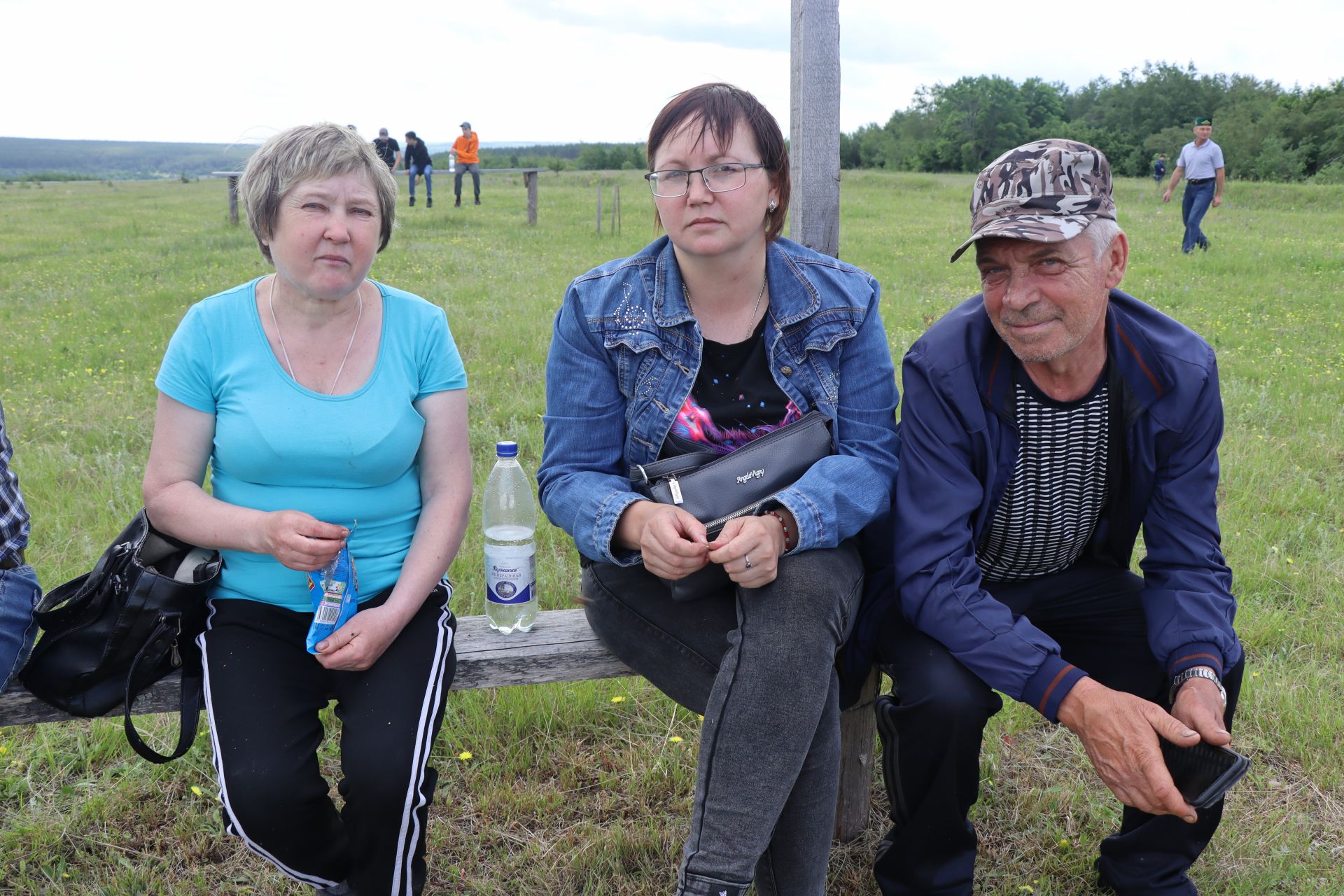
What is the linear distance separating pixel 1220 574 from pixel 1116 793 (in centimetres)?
63

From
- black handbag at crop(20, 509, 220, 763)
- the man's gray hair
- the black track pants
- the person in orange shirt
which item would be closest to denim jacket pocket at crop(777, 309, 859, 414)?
the man's gray hair

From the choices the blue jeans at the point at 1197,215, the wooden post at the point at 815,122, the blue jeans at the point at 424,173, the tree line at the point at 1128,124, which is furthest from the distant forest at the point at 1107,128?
the wooden post at the point at 815,122

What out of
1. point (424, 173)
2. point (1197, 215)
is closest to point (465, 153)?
point (424, 173)

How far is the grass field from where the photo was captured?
102 inches

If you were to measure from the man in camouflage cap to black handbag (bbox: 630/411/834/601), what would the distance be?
0.90 ft

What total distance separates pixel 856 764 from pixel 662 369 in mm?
1243

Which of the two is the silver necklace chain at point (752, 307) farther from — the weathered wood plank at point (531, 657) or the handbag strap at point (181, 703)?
the handbag strap at point (181, 703)

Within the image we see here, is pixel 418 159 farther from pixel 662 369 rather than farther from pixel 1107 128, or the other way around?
pixel 1107 128

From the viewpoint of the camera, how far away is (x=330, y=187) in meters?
2.21

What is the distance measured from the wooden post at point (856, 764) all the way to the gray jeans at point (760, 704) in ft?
1.56

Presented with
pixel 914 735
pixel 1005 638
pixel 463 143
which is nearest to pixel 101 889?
pixel 914 735

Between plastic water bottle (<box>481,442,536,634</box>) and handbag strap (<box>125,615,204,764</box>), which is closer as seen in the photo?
handbag strap (<box>125,615,204,764</box>)

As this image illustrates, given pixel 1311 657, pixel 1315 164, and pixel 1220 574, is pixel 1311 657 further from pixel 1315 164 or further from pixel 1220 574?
pixel 1315 164

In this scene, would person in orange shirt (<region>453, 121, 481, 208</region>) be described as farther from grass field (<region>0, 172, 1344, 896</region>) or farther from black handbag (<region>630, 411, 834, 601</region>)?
black handbag (<region>630, 411, 834, 601</region>)
